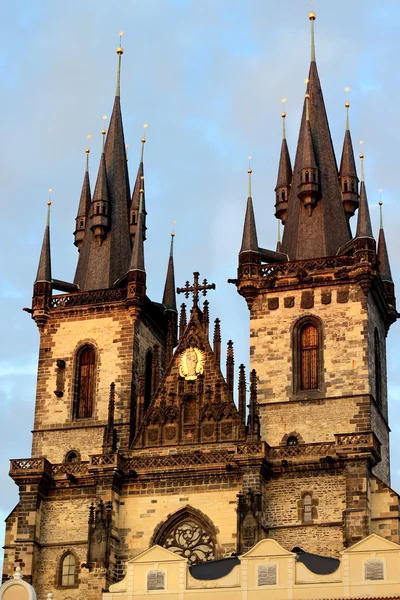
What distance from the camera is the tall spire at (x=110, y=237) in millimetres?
59750

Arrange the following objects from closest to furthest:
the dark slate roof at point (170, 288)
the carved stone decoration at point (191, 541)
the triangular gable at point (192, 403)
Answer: the carved stone decoration at point (191, 541), the triangular gable at point (192, 403), the dark slate roof at point (170, 288)

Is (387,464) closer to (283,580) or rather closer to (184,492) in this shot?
(184,492)

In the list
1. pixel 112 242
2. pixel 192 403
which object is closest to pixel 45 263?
pixel 112 242

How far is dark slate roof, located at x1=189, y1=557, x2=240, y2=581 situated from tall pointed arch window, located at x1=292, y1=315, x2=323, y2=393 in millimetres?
11410

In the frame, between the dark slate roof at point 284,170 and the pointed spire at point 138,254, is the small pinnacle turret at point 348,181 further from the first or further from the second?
the pointed spire at point 138,254

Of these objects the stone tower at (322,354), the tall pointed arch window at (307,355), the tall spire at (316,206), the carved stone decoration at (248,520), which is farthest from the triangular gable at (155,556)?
the tall spire at (316,206)

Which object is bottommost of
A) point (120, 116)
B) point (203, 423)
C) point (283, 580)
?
point (283, 580)

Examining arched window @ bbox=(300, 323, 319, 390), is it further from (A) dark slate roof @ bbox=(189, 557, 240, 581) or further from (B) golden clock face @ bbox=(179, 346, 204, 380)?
(A) dark slate roof @ bbox=(189, 557, 240, 581)

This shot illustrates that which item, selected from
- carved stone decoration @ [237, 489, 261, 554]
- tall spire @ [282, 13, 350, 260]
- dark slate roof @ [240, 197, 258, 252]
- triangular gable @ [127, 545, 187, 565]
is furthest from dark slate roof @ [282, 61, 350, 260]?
triangular gable @ [127, 545, 187, 565]

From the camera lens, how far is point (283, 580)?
41188 mm

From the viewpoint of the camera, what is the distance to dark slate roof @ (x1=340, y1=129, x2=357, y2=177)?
59.5 meters

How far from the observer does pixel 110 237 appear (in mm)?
60719

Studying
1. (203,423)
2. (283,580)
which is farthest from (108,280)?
(283,580)

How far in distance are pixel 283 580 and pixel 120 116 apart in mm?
28224
